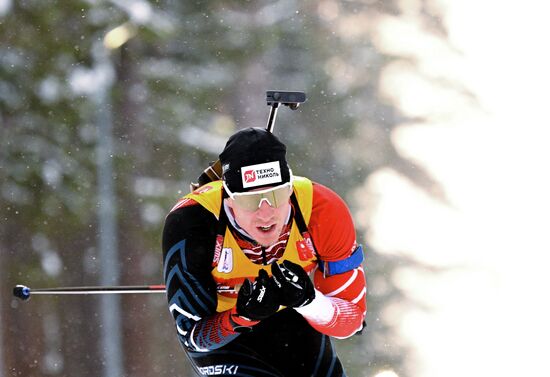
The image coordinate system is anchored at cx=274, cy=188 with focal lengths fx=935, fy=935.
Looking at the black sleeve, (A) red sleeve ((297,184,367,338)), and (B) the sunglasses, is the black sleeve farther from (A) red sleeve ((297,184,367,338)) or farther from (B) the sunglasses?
(A) red sleeve ((297,184,367,338))

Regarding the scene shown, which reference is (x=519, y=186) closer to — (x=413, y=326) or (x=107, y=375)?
(x=413, y=326)

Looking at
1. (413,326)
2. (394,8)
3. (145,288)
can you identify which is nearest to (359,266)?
(145,288)

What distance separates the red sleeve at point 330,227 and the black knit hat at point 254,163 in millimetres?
262

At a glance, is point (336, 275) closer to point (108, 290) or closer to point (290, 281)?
point (290, 281)

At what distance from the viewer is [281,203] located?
3.38 meters

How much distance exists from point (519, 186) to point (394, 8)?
3553 mm

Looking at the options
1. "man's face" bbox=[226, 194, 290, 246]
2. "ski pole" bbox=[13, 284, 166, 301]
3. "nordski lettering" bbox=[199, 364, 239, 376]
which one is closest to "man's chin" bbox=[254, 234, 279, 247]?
"man's face" bbox=[226, 194, 290, 246]

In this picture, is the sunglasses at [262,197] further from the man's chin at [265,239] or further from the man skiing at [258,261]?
the man's chin at [265,239]

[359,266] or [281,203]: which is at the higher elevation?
[281,203]

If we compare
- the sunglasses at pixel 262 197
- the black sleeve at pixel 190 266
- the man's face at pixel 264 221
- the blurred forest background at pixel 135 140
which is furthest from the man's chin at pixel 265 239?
the blurred forest background at pixel 135 140

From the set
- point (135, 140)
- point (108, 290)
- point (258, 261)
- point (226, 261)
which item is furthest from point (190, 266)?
point (135, 140)

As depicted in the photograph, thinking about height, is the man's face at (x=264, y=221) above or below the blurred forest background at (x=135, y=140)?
above

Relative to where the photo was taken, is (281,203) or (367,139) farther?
(367,139)

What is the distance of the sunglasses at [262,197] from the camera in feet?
11.0
